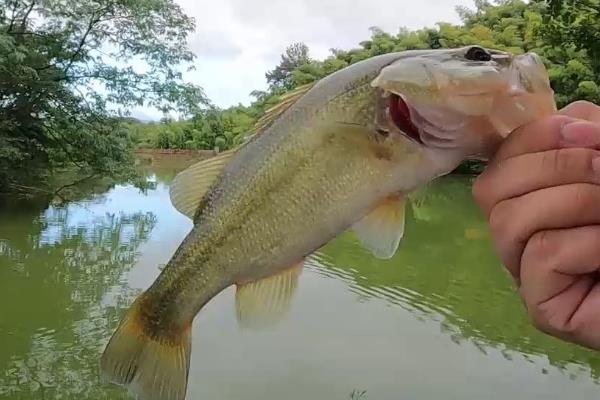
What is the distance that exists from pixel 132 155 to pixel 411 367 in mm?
9844

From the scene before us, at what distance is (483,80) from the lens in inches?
40.6

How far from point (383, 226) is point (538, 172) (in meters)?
0.32

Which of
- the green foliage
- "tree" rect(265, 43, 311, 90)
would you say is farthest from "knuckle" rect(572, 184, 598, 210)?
"tree" rect(265, 43, 311, 90)

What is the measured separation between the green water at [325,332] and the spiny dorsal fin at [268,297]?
79.4 inches

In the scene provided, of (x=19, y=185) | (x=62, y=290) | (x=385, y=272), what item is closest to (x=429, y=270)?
(x=385, y=272)

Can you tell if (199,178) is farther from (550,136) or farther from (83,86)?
(83,86)

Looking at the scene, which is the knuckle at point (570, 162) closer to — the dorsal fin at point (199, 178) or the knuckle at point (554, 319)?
the knuckle at point (554, 319)

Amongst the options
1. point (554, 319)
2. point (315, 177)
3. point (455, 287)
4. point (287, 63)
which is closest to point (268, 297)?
point (315, 177)

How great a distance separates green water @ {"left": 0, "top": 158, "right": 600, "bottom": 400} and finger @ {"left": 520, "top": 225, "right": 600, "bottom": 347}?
2294mm

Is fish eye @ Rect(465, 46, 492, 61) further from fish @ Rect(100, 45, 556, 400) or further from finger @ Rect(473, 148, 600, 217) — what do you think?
finger @ Rect(473, 148, 600, 217)

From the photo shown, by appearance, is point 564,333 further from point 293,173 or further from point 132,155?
point 132,155


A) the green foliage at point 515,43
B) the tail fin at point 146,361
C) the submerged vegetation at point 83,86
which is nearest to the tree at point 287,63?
the green foliage at point 515,43

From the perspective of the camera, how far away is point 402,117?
1123 mm

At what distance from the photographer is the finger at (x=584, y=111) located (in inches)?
38.9
